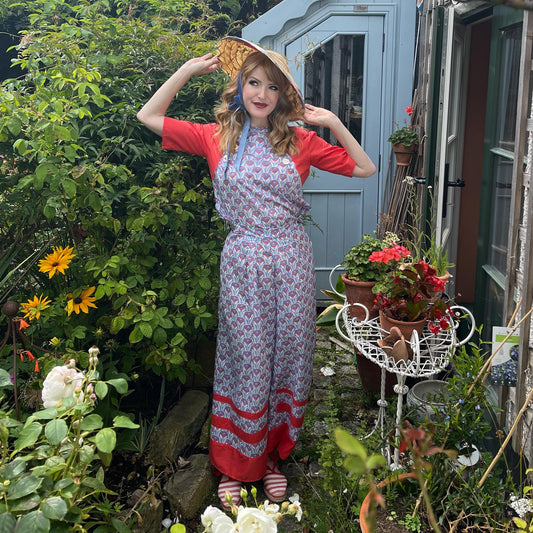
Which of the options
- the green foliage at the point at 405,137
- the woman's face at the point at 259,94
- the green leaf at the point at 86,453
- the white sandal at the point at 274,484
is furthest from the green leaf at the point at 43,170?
the green foliage at the point at 405,137

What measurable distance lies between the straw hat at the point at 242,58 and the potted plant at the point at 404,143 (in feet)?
6.22

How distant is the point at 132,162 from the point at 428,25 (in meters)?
2.42

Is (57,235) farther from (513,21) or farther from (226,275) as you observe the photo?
(513,21)

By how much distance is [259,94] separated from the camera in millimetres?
2498

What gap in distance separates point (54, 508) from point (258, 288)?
1.45 m

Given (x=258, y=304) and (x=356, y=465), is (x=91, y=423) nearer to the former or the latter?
(x=356, y=465)

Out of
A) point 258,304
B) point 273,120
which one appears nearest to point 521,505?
point 258,304

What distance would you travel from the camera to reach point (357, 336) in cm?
252

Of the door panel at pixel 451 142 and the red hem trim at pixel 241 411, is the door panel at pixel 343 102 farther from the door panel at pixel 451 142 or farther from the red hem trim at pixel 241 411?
the red hem trim at pixel 241 411

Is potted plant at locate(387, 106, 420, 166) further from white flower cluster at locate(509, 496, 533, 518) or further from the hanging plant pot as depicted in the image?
white flower cluster at locate(509, 496, 533, 518)

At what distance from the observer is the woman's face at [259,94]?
2.50m

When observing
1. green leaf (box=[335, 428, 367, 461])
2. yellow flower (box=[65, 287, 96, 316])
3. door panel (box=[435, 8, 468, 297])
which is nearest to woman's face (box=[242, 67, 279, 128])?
yellow flower (box=[65, 287, 96, 316])

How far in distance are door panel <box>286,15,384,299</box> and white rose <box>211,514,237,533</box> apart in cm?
357

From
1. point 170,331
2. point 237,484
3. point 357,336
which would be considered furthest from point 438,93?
point 237,484
